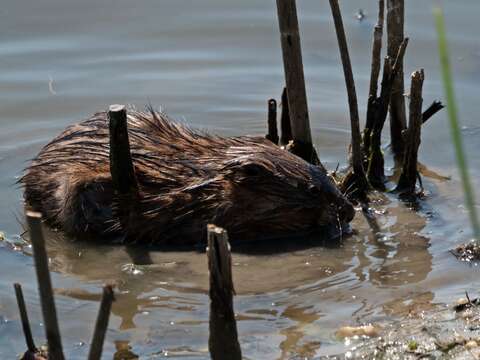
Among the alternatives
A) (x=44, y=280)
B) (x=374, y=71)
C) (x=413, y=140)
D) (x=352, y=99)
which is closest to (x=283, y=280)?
(x=352, y=99)

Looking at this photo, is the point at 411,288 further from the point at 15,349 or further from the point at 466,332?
the point at 15,349

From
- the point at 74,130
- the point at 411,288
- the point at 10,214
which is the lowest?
the point at 411,288

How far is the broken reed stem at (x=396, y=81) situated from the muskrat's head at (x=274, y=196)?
3.99 feet

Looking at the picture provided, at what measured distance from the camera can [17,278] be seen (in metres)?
6.07

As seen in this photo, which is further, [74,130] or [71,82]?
[71,82]

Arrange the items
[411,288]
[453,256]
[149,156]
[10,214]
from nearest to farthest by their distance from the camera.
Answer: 1. [411,288]
2. [453,256]
3. [149,156]
4. [10,214]

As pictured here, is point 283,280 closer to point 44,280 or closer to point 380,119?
point 380,119

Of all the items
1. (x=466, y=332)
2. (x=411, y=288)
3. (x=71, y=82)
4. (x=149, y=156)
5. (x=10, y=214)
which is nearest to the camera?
(x=466, y=332)

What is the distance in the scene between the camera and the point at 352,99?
6.89 m

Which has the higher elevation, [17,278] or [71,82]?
[71,82]

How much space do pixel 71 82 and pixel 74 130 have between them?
105 inches

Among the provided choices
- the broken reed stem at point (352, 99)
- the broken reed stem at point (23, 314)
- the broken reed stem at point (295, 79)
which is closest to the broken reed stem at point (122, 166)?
the broken reed stem at point (295, 79)

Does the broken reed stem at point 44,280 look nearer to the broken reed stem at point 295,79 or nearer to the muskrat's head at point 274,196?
the muskrat's head at point 274,196

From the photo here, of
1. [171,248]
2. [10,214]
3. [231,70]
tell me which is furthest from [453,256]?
[231,70]
